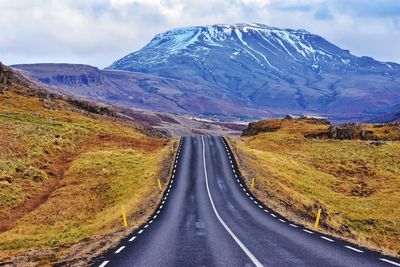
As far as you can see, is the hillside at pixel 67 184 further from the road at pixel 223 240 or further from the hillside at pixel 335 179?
the hillside at pixel 335 179

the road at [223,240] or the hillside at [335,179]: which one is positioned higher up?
the hillside at [335,179]

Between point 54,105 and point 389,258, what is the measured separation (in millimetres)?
85873

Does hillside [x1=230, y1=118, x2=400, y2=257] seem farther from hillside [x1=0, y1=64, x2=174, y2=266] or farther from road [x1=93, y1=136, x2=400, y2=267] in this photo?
hillside [x1=0, y1=64, x2=174, y2=266]

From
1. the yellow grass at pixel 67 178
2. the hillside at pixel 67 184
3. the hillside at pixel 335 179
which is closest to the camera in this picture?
the hillside at pixel 67 184

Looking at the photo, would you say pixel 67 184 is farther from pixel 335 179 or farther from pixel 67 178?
pixel 335 179

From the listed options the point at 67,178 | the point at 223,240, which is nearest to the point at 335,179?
the point at 67,178

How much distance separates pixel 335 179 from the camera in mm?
57781

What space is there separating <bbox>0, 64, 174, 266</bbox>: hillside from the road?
1787mm

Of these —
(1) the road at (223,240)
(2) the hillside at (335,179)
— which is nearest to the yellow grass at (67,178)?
(1) the road at (223,240)

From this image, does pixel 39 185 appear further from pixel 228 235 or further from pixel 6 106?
pixel 6 106

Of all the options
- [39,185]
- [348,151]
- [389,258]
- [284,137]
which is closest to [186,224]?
[389,258]

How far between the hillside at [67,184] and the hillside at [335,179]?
1168 cm

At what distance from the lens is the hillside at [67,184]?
2818 cm

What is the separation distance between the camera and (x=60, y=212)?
3803 cm
